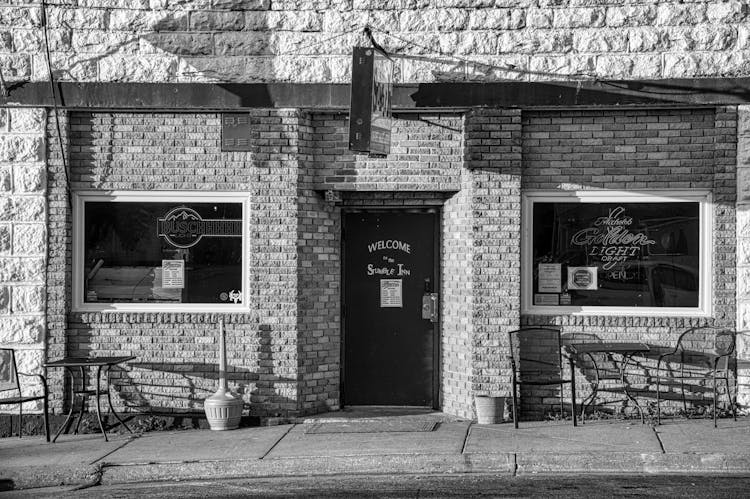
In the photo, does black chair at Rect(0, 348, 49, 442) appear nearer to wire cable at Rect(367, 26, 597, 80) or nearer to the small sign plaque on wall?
the small sign plaque on wall

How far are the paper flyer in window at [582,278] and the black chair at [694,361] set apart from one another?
1144 mm

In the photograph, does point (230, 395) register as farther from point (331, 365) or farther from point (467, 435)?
point (467, 435)

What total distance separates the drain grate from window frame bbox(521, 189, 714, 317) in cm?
179

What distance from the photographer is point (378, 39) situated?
11.1m

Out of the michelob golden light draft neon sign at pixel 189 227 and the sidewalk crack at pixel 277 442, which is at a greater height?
the michelob golden light draft neon sign at pixel 189 227

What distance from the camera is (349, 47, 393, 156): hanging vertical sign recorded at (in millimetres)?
10078

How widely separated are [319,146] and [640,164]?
12.1ft

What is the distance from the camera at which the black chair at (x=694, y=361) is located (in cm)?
1090

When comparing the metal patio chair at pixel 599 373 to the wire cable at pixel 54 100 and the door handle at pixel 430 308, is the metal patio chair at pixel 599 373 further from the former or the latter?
the wire cable at pixel 54 100

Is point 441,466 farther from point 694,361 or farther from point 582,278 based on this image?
point 694,361

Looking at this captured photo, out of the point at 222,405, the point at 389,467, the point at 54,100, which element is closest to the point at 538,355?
the point at 389,467

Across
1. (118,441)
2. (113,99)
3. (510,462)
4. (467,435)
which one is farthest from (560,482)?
(113,99)

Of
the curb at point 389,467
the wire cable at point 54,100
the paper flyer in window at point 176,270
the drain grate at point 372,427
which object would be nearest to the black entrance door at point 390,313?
the drain grate at point 372,427

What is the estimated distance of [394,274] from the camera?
11.8 metres
